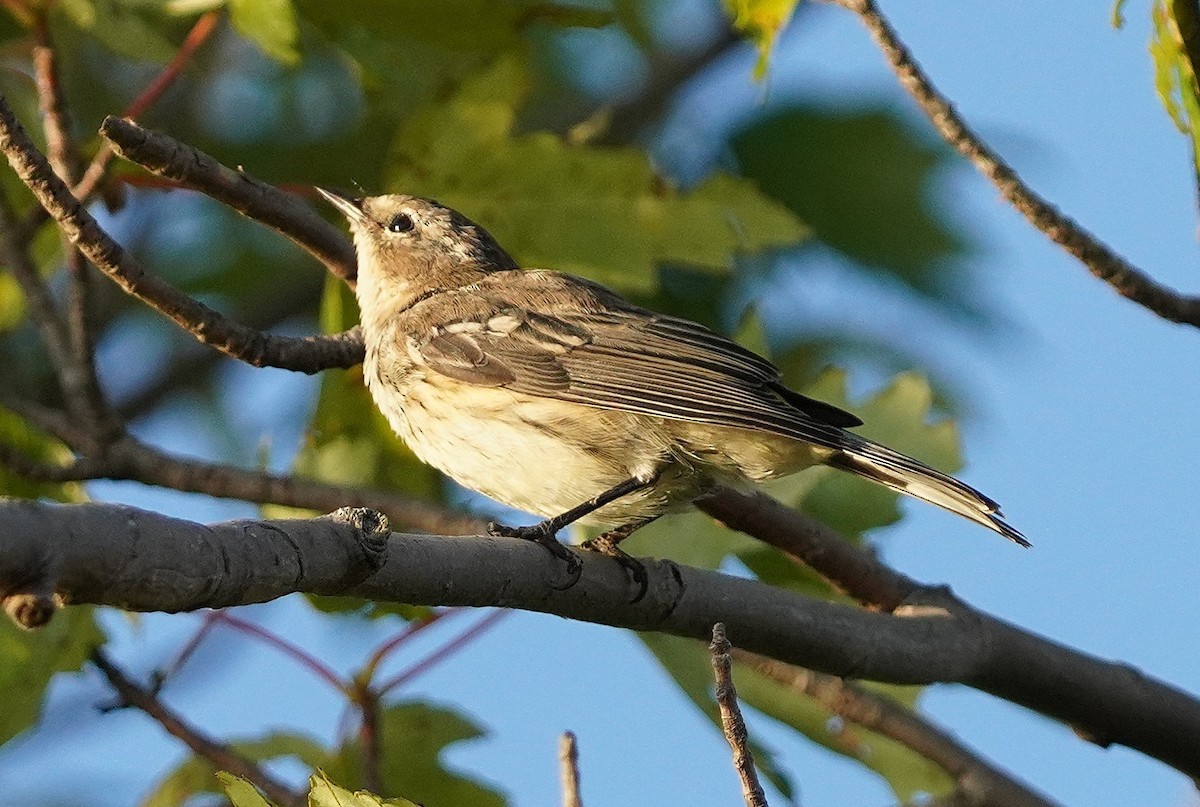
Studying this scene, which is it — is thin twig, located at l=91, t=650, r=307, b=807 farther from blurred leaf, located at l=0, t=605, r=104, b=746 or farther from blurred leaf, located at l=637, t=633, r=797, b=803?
blurred leaf, located at l=637, t=633, r=797, b=803

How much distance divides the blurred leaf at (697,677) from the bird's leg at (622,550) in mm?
267

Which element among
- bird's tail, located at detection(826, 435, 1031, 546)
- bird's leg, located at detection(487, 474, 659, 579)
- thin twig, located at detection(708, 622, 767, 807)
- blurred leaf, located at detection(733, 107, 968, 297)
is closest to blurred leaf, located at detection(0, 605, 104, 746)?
bird's leg, located at detection(487, 474, 659, 579)

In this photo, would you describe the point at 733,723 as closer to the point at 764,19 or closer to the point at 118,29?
the point at 764,19

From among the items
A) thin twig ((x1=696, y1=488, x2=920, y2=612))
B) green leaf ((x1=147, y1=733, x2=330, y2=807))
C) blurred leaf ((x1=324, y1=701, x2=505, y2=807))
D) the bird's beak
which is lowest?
green leaf ((x1=147, y1=733, x2=330, y2=807))

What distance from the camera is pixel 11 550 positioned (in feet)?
6.76

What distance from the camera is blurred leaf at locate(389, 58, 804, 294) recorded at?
479 cm

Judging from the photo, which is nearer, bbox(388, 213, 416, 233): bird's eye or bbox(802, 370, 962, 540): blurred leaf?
bbox(802, 370, 962, 540): blurred leaf

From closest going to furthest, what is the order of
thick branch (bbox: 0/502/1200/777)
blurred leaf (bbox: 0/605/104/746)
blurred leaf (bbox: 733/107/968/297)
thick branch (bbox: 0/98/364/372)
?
1. thick branch (bbox: 0/502/1200/777)
2. thick branch (bbox: 0/98/364/372)
3. blurred leaf (bbox: 0/605/104/746)
4. blurred leaf (bbox: 733/107/968/297)

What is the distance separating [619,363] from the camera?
496 centimetres

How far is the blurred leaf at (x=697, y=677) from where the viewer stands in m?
4.02

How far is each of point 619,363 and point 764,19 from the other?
153cm

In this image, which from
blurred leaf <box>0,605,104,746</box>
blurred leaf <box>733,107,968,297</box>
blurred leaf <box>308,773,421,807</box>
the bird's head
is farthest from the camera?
blurred leaf <box>733,107,968,297</box>

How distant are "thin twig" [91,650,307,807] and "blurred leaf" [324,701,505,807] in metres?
0.33

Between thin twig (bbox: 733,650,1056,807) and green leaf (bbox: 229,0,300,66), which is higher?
green leaf (bbox: 229,0,300,66)
